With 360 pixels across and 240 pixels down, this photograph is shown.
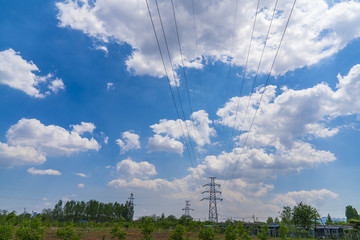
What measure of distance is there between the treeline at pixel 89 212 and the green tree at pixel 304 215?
3270 inches

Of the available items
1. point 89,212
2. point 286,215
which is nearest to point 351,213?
point 286,215

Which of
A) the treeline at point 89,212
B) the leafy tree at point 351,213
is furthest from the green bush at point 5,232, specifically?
the leafy tree at point 351,213

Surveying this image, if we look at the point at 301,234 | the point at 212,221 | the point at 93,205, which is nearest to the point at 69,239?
the point at 212,221

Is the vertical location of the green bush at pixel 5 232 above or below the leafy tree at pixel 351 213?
below

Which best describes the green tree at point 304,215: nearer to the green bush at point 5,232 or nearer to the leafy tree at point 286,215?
the leafy tree at point 286,215

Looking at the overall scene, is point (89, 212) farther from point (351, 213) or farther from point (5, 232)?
point (351, 213)

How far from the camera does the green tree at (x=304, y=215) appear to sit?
53750 mm

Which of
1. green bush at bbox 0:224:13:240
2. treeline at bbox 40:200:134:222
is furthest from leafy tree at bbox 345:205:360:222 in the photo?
green bush at bbox 0:224:13:240

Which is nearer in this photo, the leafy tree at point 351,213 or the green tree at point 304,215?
the green tree at point 304,215

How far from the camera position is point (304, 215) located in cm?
5419

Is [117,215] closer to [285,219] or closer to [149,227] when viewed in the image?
[285,219]

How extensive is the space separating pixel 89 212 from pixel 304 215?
351 ft

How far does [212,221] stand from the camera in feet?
245

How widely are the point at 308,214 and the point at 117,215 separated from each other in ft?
327
